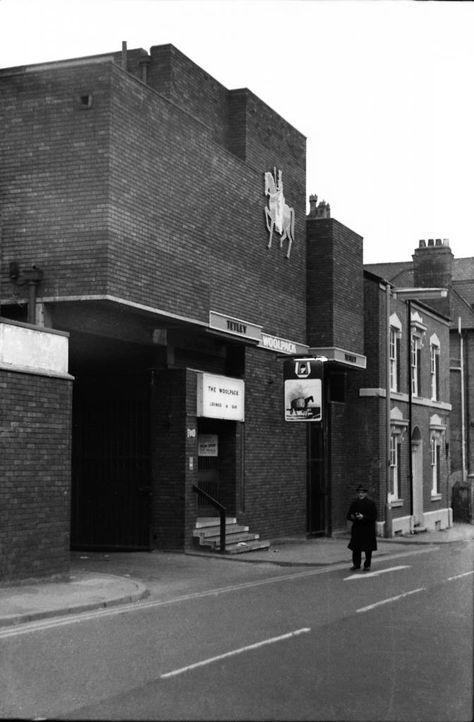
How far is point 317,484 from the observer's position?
28078 mm

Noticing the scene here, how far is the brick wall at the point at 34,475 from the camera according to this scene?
14812mm

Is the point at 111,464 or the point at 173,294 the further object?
the point at 111,464

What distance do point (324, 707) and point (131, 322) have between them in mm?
13173

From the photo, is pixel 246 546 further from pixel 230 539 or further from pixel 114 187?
pixel 114 187

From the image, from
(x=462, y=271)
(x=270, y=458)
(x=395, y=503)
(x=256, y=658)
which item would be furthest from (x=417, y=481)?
(x=256, y=658)

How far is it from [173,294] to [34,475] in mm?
5050

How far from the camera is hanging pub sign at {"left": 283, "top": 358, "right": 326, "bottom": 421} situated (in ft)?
76.5

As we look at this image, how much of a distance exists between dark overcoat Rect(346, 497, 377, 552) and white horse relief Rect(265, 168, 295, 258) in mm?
8124

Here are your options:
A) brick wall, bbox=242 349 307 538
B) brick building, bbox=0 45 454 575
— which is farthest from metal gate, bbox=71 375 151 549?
brick wall, bbox=242 349 307 538

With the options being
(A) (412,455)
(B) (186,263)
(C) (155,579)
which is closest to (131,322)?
(B) (186,263)

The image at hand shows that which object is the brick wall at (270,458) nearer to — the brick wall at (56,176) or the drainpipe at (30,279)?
the brick wall at (56,176)

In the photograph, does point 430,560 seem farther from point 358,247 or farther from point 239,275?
point 358,247

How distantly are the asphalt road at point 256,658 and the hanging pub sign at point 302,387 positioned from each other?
8.65 meters

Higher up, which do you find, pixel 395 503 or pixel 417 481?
pixel 417 481
